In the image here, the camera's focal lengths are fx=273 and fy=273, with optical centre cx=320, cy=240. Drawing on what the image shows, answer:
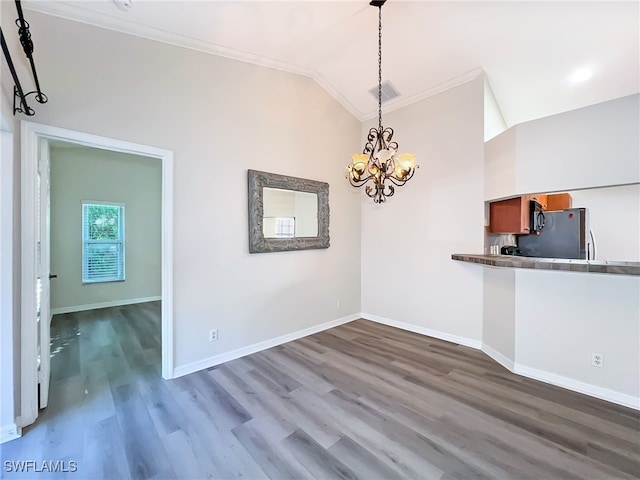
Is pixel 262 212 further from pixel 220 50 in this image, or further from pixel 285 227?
pixel 220 50

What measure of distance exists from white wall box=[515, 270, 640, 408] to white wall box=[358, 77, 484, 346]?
0.69 meters

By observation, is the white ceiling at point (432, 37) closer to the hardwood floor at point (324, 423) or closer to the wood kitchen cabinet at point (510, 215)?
the wood kitchen cabinet at point (510, 215)

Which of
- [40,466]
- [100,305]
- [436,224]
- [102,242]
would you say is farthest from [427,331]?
[102,242]

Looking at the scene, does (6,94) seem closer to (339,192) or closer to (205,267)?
(205,267)

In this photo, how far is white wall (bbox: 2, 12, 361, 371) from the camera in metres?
2.39

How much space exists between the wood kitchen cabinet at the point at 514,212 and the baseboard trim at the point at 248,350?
270 centimetres

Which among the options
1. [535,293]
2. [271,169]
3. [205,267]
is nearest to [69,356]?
[205,267]

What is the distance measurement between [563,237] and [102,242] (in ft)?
26.0

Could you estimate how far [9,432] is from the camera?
1.96 metres

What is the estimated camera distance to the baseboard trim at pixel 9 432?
1.94 meters

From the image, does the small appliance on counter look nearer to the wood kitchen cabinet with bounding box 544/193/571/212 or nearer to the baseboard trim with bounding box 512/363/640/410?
the wood kitchen cabinet with bounding box 544/193/571/212

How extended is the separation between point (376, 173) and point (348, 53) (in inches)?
79.1

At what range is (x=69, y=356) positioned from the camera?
3359mm

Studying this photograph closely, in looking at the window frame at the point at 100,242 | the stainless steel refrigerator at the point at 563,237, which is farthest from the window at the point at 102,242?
the stainless steel refrigerator at the point at 563,237
